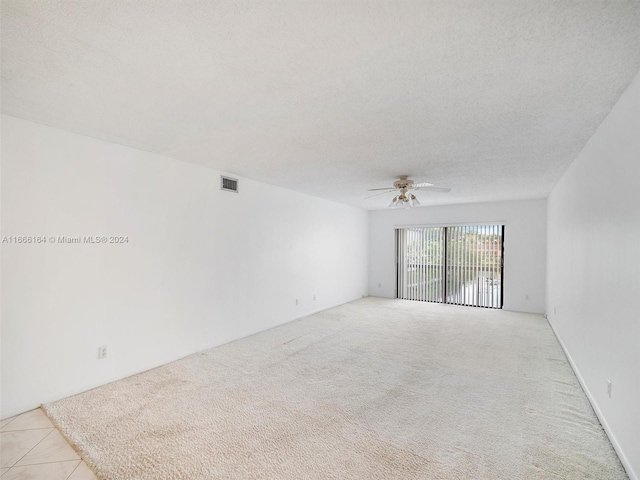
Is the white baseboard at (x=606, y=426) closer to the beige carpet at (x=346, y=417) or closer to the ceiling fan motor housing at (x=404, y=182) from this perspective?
the beige carpet at (x=346, y=417)

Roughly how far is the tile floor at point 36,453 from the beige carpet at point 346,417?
2.9 inches

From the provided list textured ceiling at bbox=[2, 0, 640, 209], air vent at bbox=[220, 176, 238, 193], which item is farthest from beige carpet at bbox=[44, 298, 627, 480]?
textured ceiling at bbox=[2, 0, 640, 209]

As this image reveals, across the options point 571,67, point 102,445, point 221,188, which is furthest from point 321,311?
point 571,67

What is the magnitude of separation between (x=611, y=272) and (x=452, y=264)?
538 cm

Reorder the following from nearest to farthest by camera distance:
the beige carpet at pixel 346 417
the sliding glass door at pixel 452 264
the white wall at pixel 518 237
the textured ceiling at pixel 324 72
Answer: the textured ceiling at pixel 324 72
the beige carpet at pixel 346 417
the white wall at pixel 518 237
the sliding glass door at pixel 452 264

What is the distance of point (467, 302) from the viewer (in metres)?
7.24

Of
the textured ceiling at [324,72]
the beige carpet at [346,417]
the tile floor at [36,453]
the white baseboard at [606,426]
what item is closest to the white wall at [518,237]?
the beige carpet at [346,417]

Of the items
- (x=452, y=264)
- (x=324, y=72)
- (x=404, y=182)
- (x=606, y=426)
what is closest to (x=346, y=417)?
(x=606, y=426)

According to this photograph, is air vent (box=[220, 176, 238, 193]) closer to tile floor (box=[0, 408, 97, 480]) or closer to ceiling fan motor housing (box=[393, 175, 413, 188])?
ceiling fan motor housing (box=[393, 175, 413, 188])

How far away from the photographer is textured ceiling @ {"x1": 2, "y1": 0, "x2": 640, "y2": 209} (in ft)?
4.54

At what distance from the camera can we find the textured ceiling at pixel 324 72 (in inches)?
54.5

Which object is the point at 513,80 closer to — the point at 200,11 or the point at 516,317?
the point at 200,11

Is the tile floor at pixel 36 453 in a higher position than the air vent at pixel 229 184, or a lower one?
lower

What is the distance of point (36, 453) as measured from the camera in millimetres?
2049
